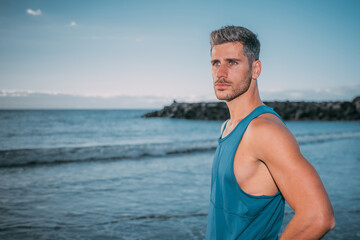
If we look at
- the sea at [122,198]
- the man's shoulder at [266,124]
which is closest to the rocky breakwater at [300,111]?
the sea at [122,198]

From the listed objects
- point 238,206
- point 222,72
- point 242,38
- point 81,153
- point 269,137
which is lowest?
point 81,153

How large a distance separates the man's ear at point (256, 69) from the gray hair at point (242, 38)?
0.08ft

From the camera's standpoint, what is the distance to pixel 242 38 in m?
1.57

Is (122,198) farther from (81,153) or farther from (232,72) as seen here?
(81,153)

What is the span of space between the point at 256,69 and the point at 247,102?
0.67 ft

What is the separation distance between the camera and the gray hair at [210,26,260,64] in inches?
62.0

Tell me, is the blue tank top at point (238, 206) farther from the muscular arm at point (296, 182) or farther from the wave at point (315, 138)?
the wave at point (315, 138)

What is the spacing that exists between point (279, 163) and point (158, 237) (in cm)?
392

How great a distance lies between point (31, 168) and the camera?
10828mm

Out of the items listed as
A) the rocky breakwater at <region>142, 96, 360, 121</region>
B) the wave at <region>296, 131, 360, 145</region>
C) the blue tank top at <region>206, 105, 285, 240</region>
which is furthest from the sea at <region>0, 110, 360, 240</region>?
the rocky breakwater at <region>142, 96, 360, 121</region>

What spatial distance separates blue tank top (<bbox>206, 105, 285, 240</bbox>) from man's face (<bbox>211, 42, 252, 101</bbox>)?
0.67 ft

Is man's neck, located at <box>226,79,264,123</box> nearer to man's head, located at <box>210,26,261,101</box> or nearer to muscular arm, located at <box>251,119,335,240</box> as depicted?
man's head, located at <box>210,26,261,101</box>

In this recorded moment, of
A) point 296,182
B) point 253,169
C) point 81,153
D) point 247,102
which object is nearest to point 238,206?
point 253,169

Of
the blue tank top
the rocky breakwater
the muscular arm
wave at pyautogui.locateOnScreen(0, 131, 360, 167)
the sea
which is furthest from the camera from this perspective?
the rocky breakwater
